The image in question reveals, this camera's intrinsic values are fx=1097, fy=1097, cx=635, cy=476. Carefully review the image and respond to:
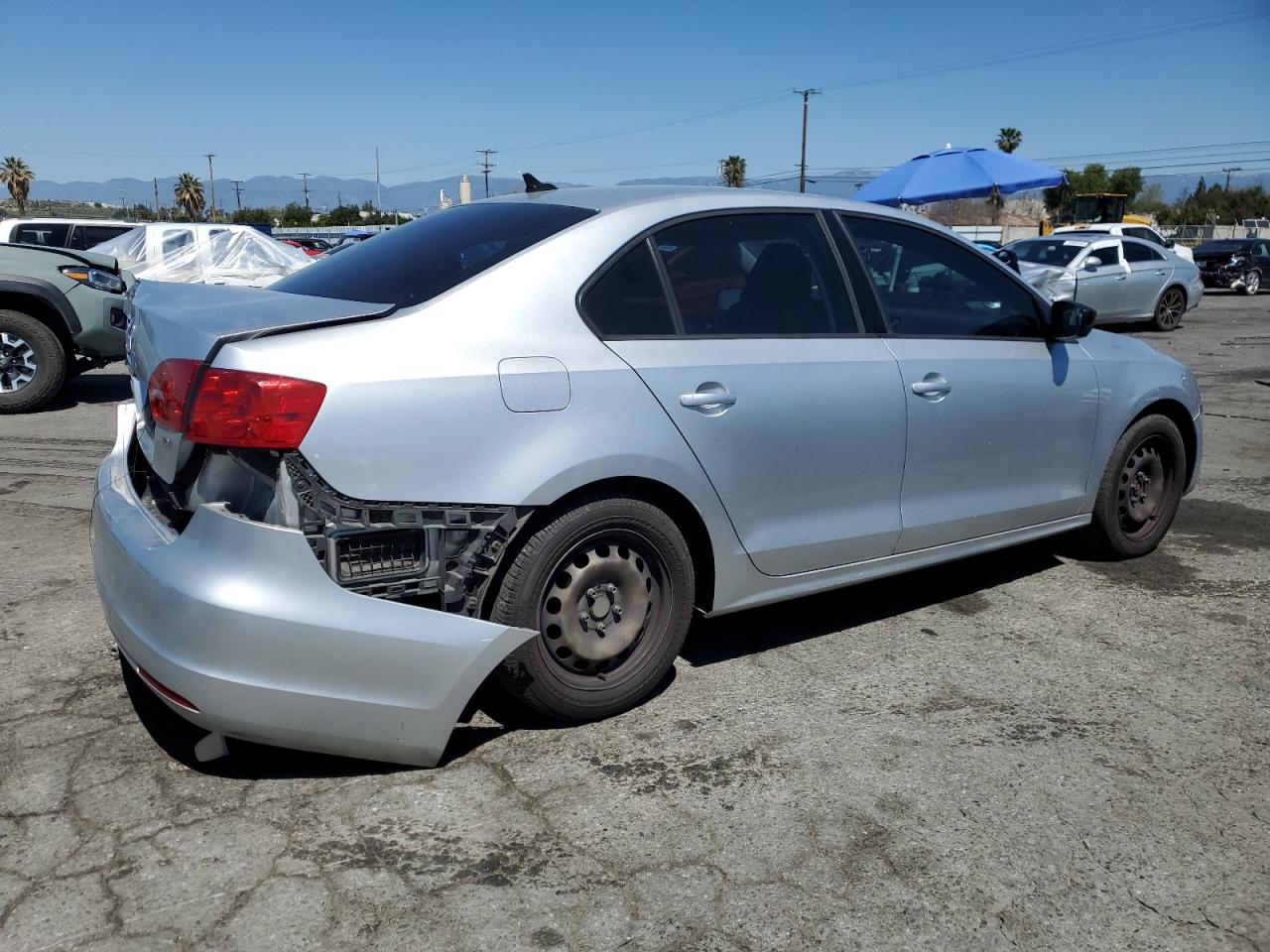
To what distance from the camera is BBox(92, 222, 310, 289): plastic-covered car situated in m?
13.4

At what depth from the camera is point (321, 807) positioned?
2861mm

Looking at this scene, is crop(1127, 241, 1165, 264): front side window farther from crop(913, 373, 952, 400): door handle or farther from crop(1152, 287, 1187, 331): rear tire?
crop(913, 373, 952, 400): door handle

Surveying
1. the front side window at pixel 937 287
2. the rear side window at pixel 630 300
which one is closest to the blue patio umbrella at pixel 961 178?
the front side window at pixel 937 287

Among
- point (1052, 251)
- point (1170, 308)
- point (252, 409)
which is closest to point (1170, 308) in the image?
point (1170, 308)

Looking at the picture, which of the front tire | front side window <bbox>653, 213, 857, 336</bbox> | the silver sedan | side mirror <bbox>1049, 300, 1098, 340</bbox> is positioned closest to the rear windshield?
the silver sedan

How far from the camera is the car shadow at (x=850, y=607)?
13.5 ft

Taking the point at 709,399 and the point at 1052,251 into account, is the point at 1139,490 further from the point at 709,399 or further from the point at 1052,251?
the point at 1052,251

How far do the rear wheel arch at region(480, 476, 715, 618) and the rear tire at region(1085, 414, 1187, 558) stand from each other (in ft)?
7.36

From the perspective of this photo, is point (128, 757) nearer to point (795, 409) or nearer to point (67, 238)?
point (795, 409)

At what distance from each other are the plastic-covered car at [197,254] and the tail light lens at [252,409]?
36.9 ft

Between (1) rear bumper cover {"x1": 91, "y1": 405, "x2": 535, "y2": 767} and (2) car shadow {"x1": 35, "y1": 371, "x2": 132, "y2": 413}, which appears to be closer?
(1) rear bumper cover {"x1": 91, "y1": 405, "x2": 535, "y2": 767}

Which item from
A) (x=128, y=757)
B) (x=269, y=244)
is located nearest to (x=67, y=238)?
(x=269, y=244)

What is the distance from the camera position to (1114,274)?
1714cm

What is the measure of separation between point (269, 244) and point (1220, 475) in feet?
37.7
